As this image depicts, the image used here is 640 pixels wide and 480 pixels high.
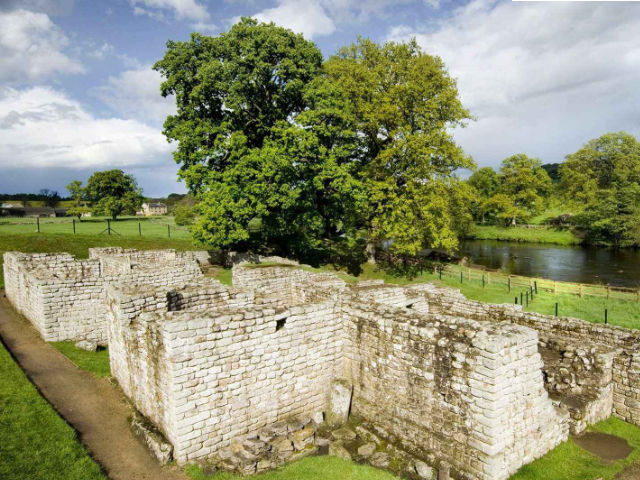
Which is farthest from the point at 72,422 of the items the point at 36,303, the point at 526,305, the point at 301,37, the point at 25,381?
the point at 301,37

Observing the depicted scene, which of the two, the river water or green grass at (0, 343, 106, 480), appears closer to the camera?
green grass at (0, 343, 106, 480)

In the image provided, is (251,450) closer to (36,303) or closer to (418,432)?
(418,432)

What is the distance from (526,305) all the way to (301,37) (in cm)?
2300

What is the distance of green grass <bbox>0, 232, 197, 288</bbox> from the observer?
24391mm

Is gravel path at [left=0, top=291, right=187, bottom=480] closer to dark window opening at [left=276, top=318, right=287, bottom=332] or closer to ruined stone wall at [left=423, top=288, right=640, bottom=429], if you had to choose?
dark window opening at [left=276, top=318, right=287, bottom=332]

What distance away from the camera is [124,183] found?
58.1m

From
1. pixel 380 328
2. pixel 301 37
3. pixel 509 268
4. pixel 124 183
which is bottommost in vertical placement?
pixel 509 268

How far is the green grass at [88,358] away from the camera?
35.9 ft

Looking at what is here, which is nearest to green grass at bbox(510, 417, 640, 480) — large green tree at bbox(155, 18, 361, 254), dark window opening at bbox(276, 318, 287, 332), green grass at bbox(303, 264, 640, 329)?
dark window opening at bbox(276, 318, 287, 332)

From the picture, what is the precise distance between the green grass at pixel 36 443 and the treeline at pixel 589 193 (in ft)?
169

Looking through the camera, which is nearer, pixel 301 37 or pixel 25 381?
pixel 25 381

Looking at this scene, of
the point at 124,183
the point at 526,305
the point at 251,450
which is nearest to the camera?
the point at 251,450

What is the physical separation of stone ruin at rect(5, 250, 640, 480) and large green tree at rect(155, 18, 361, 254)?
13.2 m

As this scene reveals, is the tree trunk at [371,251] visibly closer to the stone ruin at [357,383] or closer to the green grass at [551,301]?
the green grass at [551,301]
